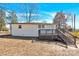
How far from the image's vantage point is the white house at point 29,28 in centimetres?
1003

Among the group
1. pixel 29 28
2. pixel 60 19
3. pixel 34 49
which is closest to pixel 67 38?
pixel 60 19

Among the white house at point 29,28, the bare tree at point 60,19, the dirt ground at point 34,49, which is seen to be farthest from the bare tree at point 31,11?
the dirt ground at point 34,49

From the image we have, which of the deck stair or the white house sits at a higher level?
the white house

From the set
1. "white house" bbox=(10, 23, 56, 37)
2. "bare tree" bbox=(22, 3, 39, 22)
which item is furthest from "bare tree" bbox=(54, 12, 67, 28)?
"bare tree" bbox=(22, 3, 39, 22)

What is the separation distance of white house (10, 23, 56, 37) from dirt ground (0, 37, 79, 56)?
0.86ft

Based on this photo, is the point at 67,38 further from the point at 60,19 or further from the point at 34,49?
the point at 34,49

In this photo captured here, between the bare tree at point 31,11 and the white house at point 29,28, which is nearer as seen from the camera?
the bare tree at point 31,11

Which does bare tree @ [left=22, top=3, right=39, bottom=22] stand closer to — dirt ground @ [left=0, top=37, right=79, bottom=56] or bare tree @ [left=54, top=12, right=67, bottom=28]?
bare tree @ [left=54, top=12, right=67, bottom=28]

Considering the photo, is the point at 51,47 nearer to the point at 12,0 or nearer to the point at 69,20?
the point at 69,20

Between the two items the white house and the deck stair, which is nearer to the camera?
the deck stair

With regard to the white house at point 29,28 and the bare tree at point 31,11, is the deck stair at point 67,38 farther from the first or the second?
the bare tree at point 31,11

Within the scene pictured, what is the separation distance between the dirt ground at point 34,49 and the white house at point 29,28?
0.26 meters

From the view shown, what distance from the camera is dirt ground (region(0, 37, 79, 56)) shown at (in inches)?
387

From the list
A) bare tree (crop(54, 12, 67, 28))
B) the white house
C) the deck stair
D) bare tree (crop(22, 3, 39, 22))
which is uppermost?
bare tree (crop(22, 3, 39, 22))
